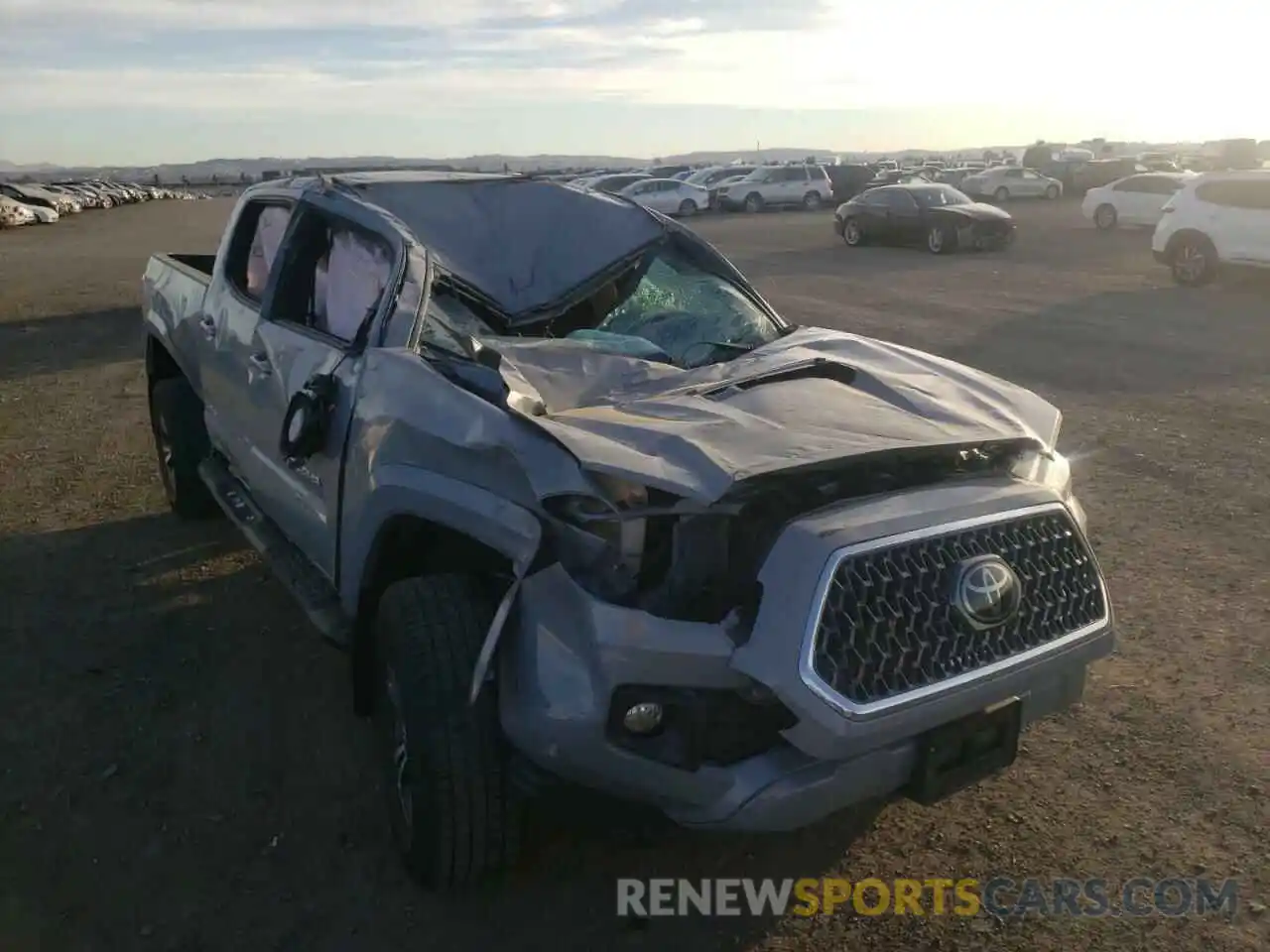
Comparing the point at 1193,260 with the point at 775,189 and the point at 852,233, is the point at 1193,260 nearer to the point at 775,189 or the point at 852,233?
the point at 852,233

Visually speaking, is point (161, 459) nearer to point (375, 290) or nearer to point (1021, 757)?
point (375, 290)

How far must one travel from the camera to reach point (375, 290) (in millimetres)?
3990

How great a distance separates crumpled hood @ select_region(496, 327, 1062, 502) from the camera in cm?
265

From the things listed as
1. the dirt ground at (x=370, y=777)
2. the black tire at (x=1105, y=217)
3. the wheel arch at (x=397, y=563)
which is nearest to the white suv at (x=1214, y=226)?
the dirt ground at (x=370, y=777)

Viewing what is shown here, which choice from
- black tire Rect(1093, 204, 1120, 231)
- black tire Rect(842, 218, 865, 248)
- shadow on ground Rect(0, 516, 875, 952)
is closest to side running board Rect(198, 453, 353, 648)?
shadow on ground Rect(0, 516, 875, 952)

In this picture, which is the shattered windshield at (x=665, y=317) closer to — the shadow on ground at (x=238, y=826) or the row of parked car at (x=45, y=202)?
the shadow on ground at (x=238, y=826)

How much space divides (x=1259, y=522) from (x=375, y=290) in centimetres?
484

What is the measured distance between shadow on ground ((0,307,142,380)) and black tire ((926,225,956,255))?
15356mm

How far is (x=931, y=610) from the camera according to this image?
8.50 feet

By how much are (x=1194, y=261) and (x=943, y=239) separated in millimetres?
6735

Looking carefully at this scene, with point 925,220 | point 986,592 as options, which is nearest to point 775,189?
point 925,220

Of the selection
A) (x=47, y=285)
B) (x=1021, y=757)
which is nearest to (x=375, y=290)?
(x=1021, y=757)

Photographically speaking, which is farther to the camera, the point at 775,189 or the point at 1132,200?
the point at 775,189

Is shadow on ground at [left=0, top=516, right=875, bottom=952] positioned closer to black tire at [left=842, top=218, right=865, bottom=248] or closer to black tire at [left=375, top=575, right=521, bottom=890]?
black tire at [left=375, top=575, right=521, bottom=890]
